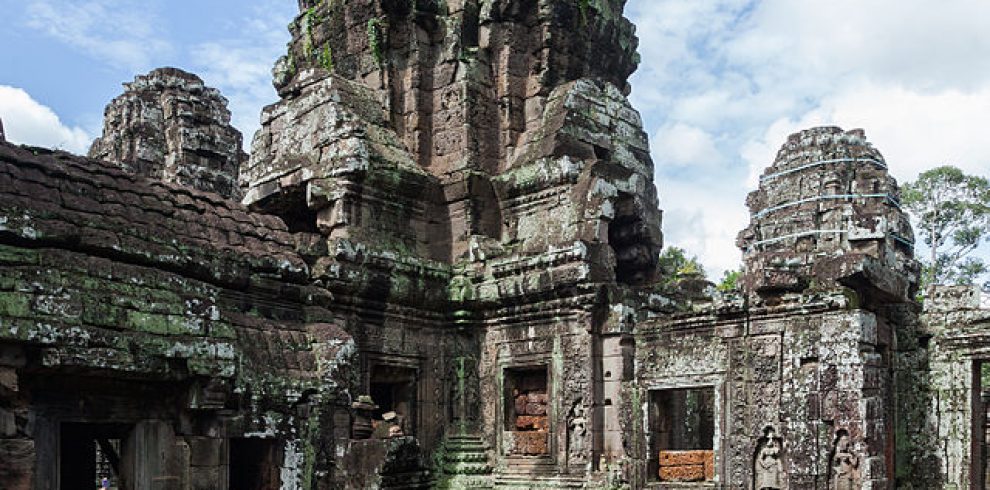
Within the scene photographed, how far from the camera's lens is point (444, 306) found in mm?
12820

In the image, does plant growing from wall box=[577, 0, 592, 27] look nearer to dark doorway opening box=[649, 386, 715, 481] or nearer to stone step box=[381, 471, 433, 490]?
dark doorway opening box=[649, 386, 715, 481]

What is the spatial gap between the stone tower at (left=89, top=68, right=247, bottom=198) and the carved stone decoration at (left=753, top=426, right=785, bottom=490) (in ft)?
32.1

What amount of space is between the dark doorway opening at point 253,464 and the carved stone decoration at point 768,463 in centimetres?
509

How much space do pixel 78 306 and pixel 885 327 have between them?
785 cm

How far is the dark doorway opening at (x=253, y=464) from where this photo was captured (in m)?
8.16

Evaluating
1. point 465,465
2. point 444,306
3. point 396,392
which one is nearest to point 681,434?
point 465,465

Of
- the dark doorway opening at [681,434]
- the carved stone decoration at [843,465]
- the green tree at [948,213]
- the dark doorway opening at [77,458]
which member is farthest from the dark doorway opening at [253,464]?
the green tree at [948,213]

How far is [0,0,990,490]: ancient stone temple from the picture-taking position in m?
7.16

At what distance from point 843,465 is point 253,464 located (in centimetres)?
567

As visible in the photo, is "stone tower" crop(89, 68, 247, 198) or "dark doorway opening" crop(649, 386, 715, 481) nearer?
"dark doorway opening" crop(649, 386, 715, 481)

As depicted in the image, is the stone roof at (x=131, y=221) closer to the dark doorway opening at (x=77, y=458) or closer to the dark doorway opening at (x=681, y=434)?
the dark doorway opening at (x=77, y=458)

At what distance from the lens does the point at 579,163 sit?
12.6 m

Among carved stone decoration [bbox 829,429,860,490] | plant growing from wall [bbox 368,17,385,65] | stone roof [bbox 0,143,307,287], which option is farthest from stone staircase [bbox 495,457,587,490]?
plant growing from wall [bbox 368,17,385,65]

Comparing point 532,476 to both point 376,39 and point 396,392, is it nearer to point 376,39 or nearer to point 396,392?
point 396,392
